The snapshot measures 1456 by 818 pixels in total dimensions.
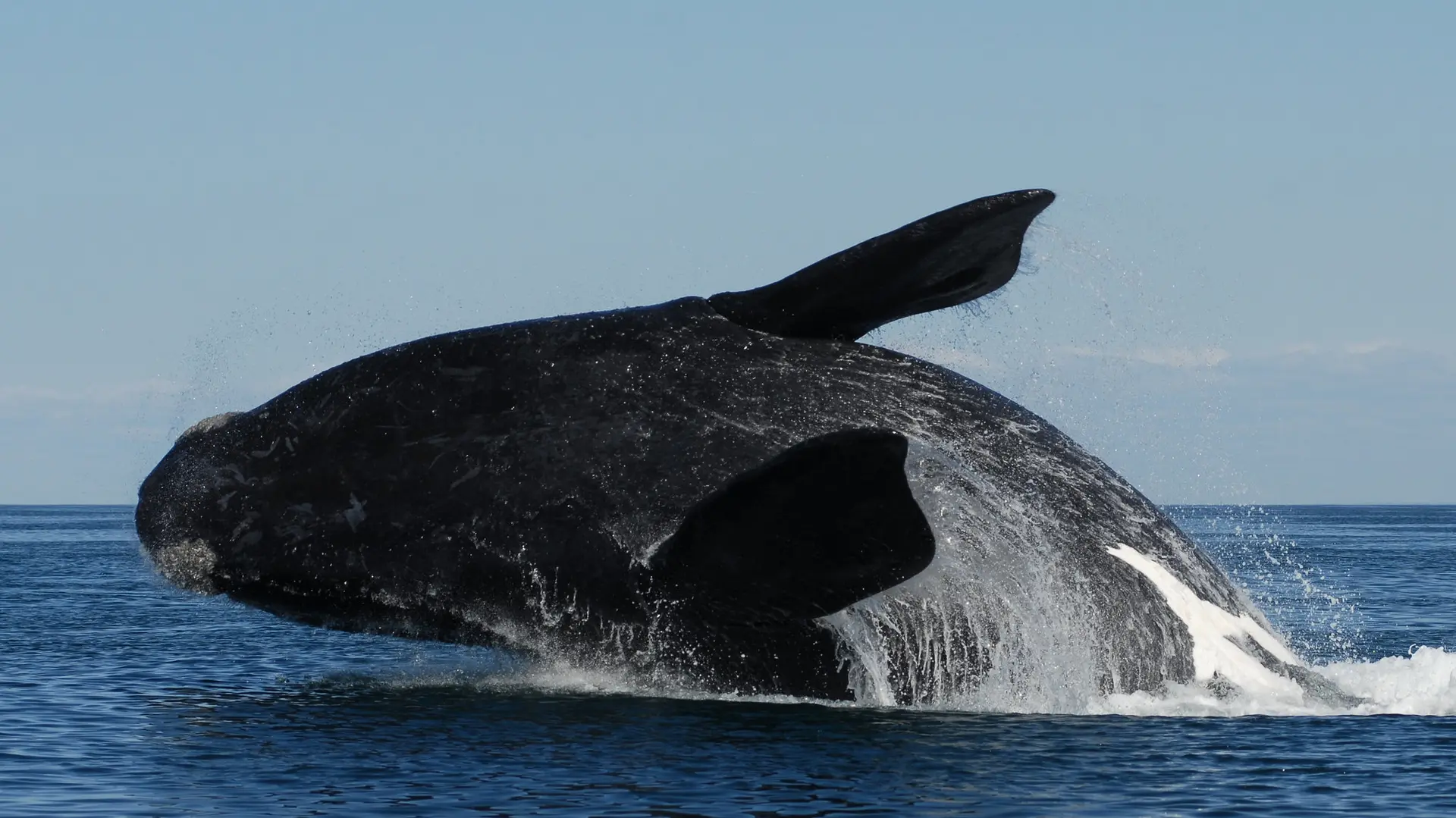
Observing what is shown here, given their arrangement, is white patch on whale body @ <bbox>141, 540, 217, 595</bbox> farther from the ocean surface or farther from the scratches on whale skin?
the scratches on whale skin

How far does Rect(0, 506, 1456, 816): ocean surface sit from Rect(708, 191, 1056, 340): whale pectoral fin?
272cm

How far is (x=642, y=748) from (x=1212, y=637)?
4.18m

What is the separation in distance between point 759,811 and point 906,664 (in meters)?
3.17

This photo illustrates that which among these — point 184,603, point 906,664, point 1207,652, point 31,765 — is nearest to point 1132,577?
point 1207,652

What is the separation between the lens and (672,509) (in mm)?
11805

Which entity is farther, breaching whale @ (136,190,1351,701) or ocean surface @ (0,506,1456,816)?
breaching whale @ (136,190,1351,701)

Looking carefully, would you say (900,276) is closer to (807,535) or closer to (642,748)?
(807,535)

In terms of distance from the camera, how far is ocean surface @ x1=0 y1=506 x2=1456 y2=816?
977 centimetres

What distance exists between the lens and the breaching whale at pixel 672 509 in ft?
39.2

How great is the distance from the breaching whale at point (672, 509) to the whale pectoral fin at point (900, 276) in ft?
0.08

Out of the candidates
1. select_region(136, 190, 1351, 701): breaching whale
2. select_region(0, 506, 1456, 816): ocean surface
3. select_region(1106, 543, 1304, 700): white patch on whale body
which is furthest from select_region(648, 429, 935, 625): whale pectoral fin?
select_region(1106, 543, 1304, 700): white patch on whale body

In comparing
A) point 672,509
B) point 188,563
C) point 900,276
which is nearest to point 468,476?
point 672,509

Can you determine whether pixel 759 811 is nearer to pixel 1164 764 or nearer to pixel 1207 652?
pixel 1164 764

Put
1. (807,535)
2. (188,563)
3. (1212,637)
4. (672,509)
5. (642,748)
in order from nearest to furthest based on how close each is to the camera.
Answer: (807,535) → (642,748) → (672,509) → (1212,637) → (188,563)
